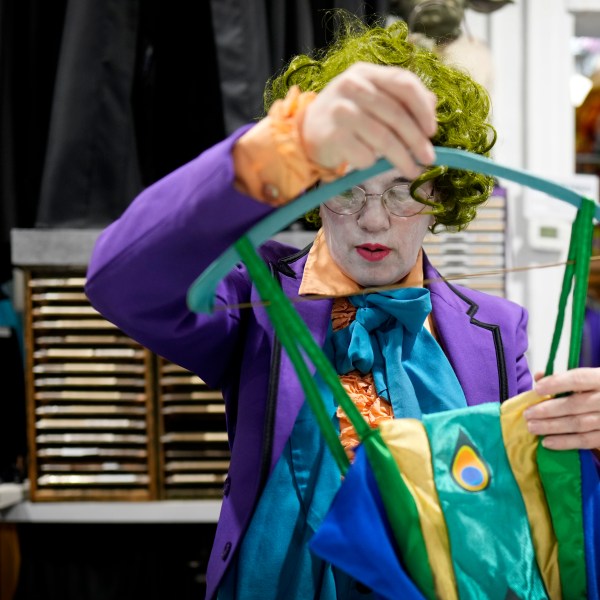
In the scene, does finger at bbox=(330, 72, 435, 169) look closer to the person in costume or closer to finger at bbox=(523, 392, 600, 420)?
the person in costume

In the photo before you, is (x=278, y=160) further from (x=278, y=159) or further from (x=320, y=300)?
(x=320, y=300)

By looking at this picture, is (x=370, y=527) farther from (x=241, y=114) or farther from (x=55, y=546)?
(x=55, y=546)

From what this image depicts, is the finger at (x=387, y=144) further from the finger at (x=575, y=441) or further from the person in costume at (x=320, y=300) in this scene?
the finger at (x=575, y=441)

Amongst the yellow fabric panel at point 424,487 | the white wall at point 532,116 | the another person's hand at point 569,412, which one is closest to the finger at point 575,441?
the another person's hand at point 569,412

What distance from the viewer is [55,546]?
67.4 inches

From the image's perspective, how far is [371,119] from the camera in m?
0.53

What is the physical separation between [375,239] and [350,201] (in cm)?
5

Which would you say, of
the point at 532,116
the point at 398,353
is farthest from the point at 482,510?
the point at 532,116

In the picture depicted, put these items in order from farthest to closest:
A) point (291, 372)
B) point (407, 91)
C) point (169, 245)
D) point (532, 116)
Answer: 1. point (532, 116)
2. point (291, 372)
3. point (169, 245)
4. point (407, 91)

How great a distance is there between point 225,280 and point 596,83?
262 cm

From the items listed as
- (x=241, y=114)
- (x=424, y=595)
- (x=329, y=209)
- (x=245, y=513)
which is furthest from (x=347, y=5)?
(x=424, y=595)

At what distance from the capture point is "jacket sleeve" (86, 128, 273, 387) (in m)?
0.58

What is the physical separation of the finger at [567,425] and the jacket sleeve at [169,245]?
0.98 feet

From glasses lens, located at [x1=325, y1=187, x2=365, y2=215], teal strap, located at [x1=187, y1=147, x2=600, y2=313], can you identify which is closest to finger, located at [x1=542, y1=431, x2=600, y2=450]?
teal strap, located at [x1=187, y1=147, x2=600, y2=313]
